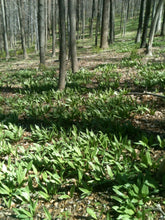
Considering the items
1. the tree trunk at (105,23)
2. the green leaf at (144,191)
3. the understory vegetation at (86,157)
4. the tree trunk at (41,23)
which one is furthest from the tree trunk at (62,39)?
the tree trunk at (105,23)

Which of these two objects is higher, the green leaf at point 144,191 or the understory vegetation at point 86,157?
the green leaf at point 144,191

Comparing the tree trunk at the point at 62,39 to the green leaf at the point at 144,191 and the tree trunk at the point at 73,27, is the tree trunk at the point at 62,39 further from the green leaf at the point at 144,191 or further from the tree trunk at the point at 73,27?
the green leaf at the point at 144,191

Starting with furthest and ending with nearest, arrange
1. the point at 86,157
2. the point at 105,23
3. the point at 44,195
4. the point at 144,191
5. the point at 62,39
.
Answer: the point at 105,23, the point at 62,39, the point at 86,157, the point at 44,195, the point at 144,191

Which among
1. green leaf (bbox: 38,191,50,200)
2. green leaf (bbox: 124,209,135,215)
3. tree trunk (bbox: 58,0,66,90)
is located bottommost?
green leaf (bbox: 38,191,50,200)

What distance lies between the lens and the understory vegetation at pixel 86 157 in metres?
2.47

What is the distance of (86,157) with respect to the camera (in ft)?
Answer: 10.8

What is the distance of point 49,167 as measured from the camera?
3.31 meters

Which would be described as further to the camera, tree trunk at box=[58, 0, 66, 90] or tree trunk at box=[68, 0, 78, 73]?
tree trunk at box=[68, 0, 78, 73]

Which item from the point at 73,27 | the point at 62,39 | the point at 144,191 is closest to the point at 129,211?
the point at 144,191

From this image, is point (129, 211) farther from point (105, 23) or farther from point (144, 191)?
point (105, 23)

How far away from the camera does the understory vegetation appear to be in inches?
97.3

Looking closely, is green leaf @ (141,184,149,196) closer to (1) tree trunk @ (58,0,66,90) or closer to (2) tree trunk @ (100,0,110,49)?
(1) tree trunk @ (58,0,66,90)

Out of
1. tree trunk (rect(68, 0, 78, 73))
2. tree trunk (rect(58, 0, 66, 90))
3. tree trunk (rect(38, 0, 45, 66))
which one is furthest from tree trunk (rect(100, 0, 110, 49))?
tree trunk (rect(58, 0, 66, 90))

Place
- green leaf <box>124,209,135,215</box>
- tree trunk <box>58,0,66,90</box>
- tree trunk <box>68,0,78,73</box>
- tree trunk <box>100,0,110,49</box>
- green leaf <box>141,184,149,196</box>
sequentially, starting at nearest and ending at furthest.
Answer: green leaf <box>124,209,135,215</box>, green leaf <box>141,184,149,196</box>, tree trunk <box>58,0,66,90</box>, tree trunk <box>68,0,78,73</box>, tree trunk <box>100,0,110,49</box>
